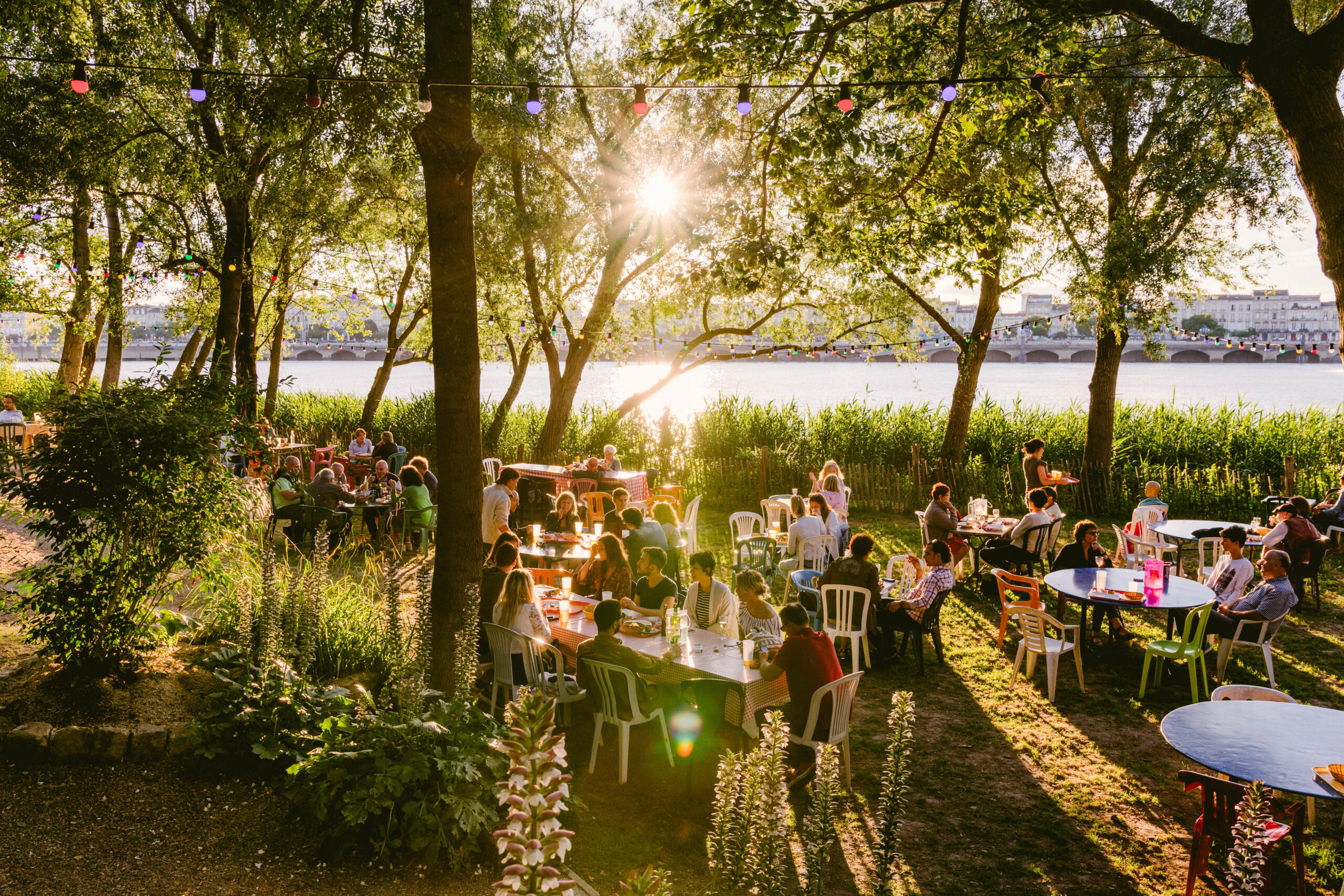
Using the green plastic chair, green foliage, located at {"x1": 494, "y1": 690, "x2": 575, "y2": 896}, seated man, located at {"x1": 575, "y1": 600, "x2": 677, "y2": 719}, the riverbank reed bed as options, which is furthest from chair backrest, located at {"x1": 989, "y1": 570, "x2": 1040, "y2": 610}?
the riverbank reed bed

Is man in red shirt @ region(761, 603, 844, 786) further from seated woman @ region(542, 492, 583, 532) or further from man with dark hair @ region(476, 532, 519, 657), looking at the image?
seated woman @ region(542, 492, 583, 532)

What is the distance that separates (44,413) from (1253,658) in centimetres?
1012

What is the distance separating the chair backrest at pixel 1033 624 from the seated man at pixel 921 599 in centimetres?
64

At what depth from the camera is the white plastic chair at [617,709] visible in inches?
206

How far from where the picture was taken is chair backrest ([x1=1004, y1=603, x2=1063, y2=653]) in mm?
6836

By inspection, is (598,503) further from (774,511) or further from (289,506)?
(289,506)

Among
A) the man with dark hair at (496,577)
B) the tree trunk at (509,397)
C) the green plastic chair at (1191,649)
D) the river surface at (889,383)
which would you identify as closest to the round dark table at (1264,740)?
the green plastic chair at (1191,649)

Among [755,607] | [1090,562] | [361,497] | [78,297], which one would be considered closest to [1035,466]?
[1090,562]

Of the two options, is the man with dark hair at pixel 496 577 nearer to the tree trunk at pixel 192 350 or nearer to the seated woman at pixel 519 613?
the seated woman at pixel 519 613

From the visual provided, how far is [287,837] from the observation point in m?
3.97

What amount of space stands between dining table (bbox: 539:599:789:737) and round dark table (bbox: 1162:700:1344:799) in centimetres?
233

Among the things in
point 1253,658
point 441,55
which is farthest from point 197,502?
point 1253,658

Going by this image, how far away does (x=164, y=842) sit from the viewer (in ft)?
12.7

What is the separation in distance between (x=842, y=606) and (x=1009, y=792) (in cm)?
225
